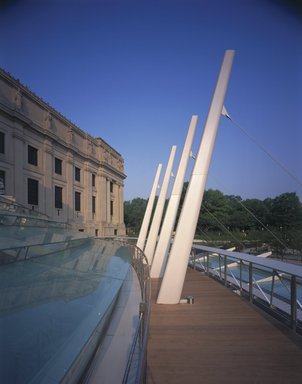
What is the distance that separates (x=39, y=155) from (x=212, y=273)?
98.2ft

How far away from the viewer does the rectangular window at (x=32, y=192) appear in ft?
110

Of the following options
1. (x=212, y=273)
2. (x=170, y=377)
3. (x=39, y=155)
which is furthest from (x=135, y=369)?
(x=39, y=155)

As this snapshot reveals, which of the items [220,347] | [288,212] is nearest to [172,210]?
[220,347]

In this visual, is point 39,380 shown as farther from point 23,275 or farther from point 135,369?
point 23,275

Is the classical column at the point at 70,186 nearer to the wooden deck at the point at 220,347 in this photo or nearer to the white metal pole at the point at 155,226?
the white metal pole at the point at 155,226

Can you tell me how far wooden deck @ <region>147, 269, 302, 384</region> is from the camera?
3.30m

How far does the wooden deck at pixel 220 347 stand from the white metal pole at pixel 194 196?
2.08ft

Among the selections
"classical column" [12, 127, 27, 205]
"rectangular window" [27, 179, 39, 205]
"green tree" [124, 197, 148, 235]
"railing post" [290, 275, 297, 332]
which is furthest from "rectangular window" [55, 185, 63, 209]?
"railing post" [290, 275, 297, 332]

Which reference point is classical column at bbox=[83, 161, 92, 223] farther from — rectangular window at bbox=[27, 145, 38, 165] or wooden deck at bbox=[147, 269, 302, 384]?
wooden deck at bbox=[147, 269, 302, 384]

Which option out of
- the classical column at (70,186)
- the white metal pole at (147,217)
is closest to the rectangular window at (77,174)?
the classical column at (70,186)

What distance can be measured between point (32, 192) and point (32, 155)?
4.00 meters

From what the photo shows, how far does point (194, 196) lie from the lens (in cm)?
660

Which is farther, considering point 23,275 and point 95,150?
point 95,150

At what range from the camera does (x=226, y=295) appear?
7.07 meters
